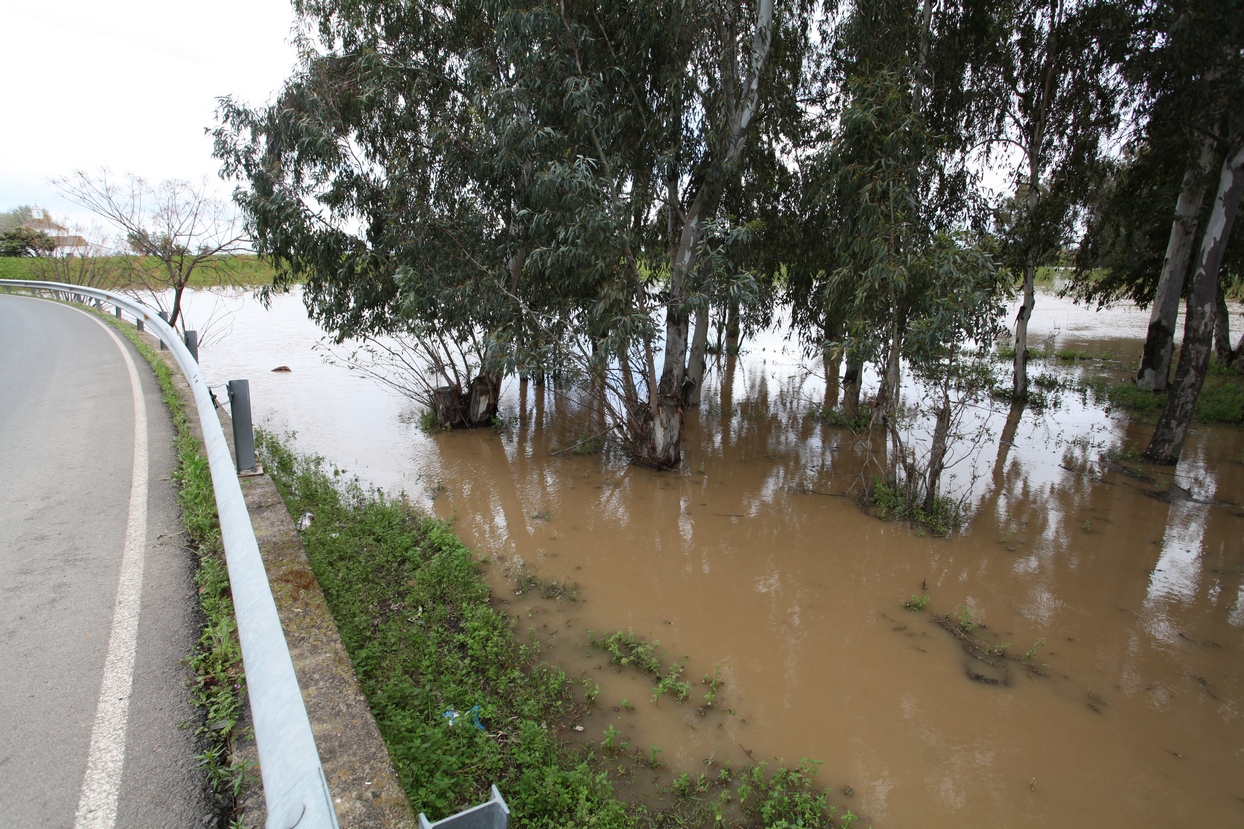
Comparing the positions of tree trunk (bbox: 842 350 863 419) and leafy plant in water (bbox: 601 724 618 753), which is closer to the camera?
leafy plant in water (bbox: 601 724 618 753)

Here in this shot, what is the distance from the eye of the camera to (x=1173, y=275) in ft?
43.5

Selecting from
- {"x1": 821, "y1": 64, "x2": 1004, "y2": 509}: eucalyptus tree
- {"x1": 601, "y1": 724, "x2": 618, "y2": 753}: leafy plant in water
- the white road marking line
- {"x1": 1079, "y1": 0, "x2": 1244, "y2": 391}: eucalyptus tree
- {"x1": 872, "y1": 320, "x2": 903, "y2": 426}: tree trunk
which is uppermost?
{"x1": 1079, "y1": 0, "x2": 1244, "y2": 391}: eucalyptus tree

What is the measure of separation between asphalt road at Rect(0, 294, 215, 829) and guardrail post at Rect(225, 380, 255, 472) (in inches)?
25.8

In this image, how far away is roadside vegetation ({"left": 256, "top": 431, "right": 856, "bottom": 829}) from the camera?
3366 mm

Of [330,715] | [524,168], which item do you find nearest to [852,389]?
[524,168]

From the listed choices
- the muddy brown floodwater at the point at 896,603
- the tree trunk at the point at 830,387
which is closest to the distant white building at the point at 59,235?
the muddy brown floodwater at the point at 896,603

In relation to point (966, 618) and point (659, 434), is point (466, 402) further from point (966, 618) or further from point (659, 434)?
point (966, 618)

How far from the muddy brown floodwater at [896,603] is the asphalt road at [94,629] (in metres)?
2.30

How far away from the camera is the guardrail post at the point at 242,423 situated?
493 cm

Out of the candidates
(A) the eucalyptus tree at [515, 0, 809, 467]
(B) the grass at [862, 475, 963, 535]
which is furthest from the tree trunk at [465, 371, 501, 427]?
(B) the grass at [862, 475, 963, 535]

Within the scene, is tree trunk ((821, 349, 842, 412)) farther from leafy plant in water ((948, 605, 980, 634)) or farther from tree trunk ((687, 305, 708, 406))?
leafy plant in water ((948, 605, 980, 634))

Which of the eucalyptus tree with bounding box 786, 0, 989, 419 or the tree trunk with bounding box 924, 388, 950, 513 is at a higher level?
the eucalyptus tree with bounding box 786, 0, 989, 419

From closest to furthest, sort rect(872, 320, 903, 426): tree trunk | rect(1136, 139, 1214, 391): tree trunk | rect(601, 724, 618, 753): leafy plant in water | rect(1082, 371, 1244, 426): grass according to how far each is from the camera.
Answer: rect(601, 724, 618, 753): leafy plant in water → rect(872, 320, 903, 426): tree trunk → rect(1136, 139, 1214, 391): tree trunk → rect(1082, 371, 1244, 426): grass

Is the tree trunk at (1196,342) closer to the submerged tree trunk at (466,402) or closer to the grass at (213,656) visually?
the submerged tree trunk at (466,402)
